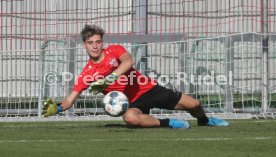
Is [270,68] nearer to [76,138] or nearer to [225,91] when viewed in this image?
[225,91]

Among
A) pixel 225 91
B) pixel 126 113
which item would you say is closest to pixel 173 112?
pixel 225 91

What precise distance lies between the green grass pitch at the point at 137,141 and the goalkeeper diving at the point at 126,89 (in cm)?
21

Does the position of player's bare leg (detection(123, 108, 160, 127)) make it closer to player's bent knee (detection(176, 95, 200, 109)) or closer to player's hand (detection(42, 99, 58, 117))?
player's bent knee (detection(176, 95, 200, 109))

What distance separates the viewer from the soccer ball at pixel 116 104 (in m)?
11.7

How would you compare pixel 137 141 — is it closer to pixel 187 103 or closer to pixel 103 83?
pixel 103 83

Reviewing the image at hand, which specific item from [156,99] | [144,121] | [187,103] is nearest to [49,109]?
[144,121]

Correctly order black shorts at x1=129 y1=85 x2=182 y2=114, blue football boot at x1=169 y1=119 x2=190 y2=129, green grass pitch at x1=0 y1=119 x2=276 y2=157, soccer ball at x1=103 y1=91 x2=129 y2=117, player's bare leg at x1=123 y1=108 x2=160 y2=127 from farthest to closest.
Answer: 1. black shorts at x1=129 y1=85 x2=182 y2=114
2. blue football boot at x1=169 y1=119 x2=190 y2=129
3. player's bare leg at x1=123 y1=108 x2=160 y2=127
4. soccer ball at x1=103 y1=91 x2=129 y2=117
5. green grass pitch at x1=0 y1=119 x2=276 y2=157

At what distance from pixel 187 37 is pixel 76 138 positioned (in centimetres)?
819

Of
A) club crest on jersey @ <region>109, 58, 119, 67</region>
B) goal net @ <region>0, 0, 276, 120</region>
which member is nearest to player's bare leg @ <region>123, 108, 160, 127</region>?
club crest on jersey @ <region>109, 58, 119, 67</region>

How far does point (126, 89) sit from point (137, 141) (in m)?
2.56

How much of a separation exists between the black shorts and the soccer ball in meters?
0.71

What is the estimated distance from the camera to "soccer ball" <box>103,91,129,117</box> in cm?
1172

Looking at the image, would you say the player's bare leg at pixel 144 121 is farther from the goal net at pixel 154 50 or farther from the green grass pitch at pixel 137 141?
the goal net at pixel 154 50

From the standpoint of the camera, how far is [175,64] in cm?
1755
